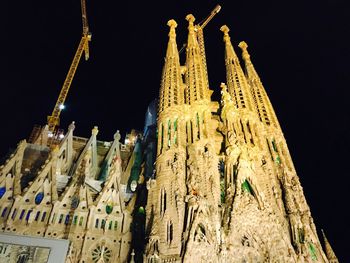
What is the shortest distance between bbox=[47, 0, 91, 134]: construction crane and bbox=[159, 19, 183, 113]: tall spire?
20.8 meters

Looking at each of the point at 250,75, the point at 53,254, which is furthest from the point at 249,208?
the point at 250,75

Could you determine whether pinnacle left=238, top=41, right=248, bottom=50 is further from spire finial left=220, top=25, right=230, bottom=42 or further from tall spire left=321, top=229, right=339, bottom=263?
tall spire left=321, top=229, right=339, bottom=263

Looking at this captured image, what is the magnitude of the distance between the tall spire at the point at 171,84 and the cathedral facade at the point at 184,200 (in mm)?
222

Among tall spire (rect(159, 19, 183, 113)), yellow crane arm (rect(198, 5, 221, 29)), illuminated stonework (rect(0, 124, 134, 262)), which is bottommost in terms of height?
illuminated stonework (rect(0, 124, 134, 262))

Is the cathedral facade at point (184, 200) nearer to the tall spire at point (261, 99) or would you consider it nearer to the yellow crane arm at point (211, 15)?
the tall spire at point (261, 99)

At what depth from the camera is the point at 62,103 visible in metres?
51.0

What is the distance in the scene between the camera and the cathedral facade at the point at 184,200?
22.6 meters

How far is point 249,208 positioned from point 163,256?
8.23 metres

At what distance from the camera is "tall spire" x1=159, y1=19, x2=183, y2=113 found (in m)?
32.7

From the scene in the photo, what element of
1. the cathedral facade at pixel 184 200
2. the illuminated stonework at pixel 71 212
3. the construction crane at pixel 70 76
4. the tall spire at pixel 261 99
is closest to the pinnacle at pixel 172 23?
the tall spire at pixel 261 99

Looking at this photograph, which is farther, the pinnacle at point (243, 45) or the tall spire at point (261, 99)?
the pinnacle at point (243, 45)

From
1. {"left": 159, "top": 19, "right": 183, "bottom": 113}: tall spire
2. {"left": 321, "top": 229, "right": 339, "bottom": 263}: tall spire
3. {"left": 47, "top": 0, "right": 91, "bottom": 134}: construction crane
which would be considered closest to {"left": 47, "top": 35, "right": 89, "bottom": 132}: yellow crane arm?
{"left": 47, "top": 0, "right": 91, "bottom": 134}: construction crane

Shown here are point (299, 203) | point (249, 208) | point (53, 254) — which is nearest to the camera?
point (53, 254)

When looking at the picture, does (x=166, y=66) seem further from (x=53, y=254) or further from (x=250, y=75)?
(x=53, y=254)
